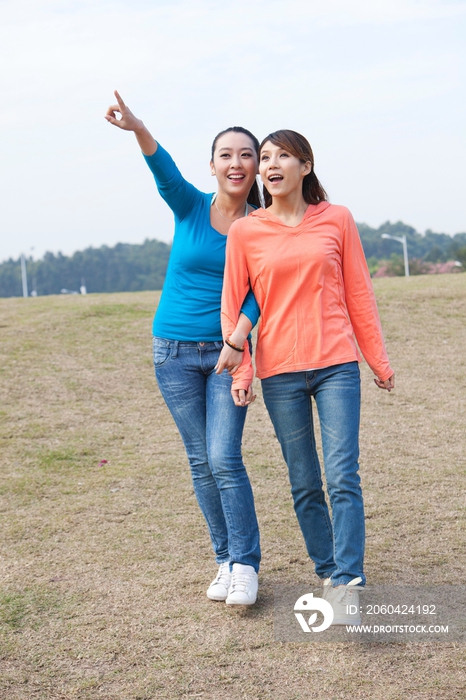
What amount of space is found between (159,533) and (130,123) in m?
2.43

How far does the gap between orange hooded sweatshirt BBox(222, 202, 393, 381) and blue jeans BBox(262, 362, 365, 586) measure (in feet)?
0.27

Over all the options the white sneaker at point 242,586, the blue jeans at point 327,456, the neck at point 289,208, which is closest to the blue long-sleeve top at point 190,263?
the neck at point 289,208

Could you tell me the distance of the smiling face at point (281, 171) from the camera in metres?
3.29

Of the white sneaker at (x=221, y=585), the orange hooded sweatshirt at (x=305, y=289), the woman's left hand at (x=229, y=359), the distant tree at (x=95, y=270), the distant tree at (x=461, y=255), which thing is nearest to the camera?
the orange hooded sweatshirt at (x=305, y=289)

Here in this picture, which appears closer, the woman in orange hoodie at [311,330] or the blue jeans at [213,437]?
the woman in orange hoodie at [311,330]

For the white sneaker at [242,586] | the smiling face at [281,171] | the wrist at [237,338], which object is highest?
the smiling face at [281,171]

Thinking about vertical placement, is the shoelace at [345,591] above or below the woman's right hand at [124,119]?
below

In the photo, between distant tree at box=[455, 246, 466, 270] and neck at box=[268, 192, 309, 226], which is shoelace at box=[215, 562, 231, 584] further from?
distant tree at box=[455, 246, 466, 270]

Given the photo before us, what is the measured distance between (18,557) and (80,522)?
632 mm

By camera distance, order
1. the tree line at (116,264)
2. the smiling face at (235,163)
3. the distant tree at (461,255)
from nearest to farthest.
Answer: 1. the smiling face at (235,163)
2. the distant tree at (461,255)
3. the tree line at (116,264)

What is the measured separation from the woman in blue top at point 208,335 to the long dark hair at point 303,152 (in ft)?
0.63

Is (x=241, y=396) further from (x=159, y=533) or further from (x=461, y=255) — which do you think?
(x=461, y=255)

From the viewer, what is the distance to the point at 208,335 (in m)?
3.49
